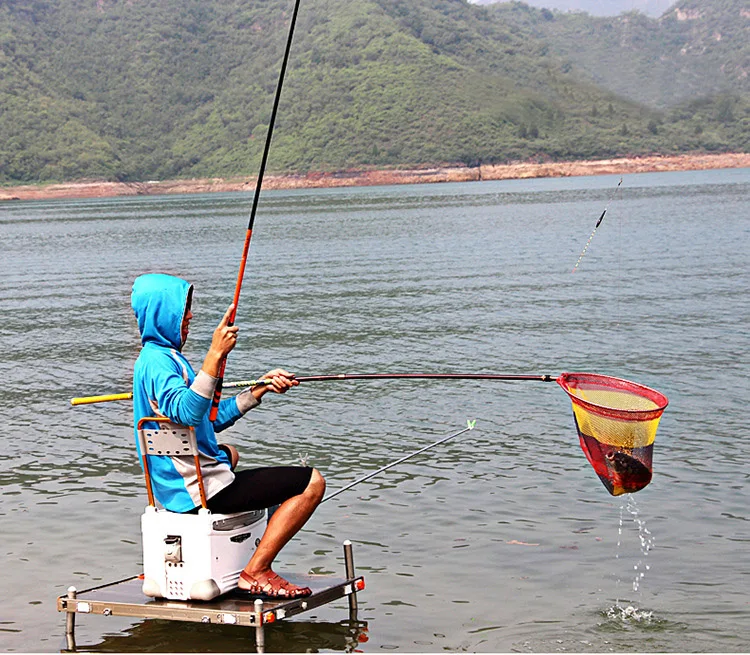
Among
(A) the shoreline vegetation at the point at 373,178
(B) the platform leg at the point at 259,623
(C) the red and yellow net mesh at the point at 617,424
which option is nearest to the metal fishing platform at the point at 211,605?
(B) the platform leg at the point at 259,623

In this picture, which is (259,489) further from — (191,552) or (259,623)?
(259,623)

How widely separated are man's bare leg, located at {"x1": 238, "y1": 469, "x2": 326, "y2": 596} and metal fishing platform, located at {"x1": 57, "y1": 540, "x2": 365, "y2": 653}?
0.10 m

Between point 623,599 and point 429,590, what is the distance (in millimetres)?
1420

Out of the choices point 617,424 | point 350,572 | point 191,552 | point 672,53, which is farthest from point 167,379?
point 672,53

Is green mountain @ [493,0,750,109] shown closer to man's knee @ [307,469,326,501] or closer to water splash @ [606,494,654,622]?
water splash @ [606,494,654,622]

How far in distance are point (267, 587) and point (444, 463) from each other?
5.76m

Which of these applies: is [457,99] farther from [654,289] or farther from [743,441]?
[743,441]

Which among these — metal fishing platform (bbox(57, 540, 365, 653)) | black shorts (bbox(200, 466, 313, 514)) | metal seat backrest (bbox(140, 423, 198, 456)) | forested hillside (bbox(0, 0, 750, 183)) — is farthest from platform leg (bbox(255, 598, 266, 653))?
forested hillside (bbox(0, 0, 750, 183))

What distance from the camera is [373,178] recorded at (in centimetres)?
17962

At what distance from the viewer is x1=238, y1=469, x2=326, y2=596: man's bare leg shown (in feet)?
21.7

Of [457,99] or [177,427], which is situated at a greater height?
[457,99]

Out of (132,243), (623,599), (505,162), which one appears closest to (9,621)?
(623,599)

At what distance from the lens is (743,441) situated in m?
12.8

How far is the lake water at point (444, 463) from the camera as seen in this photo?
25.5 ft
